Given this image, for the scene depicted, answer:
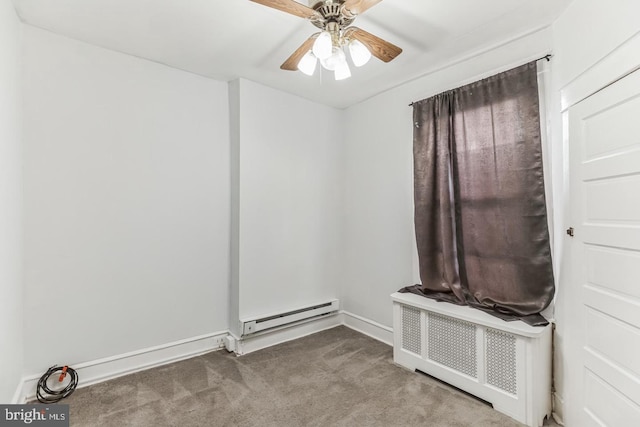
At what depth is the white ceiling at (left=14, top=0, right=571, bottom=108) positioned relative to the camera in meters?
1.80

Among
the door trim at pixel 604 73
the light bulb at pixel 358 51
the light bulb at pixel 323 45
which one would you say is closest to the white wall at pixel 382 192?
the door trim at pixel 604 73

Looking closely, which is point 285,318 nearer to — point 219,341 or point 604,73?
point 219,341

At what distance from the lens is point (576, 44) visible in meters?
1.70

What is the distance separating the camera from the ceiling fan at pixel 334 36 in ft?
4.71

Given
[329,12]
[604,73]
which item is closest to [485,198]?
[604,73]

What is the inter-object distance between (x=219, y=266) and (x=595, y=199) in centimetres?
275

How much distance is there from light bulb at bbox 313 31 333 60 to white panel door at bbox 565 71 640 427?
4.47 feet

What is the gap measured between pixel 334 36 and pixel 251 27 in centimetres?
76

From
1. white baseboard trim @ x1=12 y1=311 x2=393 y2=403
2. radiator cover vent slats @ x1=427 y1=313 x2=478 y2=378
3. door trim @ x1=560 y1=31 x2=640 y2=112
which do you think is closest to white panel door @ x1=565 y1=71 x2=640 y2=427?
door trim @ x1=560 y1=31 x2=640 y2=112

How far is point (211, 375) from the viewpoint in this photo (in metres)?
2.30

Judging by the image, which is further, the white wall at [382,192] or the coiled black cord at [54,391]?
the white wall at [382,192]

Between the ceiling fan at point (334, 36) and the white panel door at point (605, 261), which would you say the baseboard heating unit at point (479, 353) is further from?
the ceiling fan at point (334, 36)

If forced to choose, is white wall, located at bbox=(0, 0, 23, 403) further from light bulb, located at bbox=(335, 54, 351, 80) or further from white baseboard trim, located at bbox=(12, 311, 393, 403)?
light bulb, located at bbox=(335, 54, 351, 80)

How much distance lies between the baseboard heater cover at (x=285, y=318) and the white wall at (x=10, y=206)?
144cm
